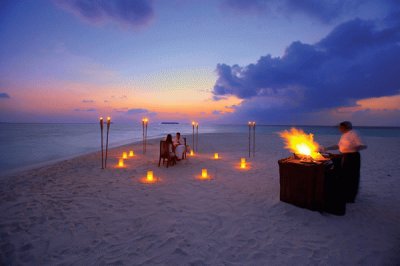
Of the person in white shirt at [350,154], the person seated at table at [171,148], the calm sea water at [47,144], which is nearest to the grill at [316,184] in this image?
the person in white shirt at [350,154]

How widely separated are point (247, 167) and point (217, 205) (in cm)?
453

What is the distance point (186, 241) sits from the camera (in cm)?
345

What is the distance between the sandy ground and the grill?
8.9 inches

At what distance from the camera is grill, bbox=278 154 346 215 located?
14.0ft

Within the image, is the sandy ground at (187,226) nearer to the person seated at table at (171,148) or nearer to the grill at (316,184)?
the grill at (316,184)

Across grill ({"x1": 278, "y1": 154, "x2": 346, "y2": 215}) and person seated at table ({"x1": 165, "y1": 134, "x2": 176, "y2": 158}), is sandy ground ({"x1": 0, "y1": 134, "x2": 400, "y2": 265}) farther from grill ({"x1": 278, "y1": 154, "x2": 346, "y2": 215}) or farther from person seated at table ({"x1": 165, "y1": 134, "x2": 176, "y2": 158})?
person seated at table ({"x1": 165, "y1": 134, "x2": 176, "y2": 158})

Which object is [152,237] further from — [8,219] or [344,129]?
[344,129]

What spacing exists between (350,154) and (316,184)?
3.72 feet

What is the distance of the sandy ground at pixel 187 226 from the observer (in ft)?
10.1

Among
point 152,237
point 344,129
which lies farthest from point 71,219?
point 344,129

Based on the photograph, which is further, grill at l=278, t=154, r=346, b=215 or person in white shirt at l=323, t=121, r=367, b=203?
person in white shirt at l=323, t=121, r=367, b=203

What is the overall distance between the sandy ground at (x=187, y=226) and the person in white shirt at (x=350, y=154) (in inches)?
27.2

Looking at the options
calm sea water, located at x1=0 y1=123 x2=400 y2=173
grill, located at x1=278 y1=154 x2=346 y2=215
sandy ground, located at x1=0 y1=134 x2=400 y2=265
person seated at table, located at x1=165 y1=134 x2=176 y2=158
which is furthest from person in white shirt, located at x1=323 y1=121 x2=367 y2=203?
calm sea water, located at x1=0 y1=123 x2=400 y2=173

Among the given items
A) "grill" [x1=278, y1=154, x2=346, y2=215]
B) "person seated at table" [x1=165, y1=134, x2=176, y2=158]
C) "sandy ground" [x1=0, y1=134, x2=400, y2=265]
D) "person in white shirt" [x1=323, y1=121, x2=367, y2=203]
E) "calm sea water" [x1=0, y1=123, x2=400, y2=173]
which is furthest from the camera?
"calm sea water" [x1=0, y1=123, x2=400, y2=173]
